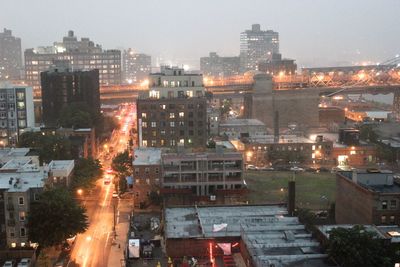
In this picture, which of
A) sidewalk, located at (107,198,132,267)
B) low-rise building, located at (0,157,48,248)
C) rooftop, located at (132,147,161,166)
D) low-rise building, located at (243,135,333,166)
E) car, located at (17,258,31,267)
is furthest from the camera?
low-rise building, located at (243,135,333,166)

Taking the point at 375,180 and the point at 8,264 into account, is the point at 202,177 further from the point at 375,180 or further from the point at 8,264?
the point at 8,264

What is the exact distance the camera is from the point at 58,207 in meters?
34.2

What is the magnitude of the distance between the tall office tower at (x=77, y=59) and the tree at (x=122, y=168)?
296ft

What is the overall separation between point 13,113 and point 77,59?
270ft

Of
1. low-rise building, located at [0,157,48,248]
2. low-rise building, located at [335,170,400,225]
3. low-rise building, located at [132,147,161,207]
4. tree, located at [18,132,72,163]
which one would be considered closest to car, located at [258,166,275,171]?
low-rise building, located at [132,147,161,207]

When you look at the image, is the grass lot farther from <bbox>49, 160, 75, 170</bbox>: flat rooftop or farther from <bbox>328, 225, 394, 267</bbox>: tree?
<bbox>328, 225, 394, 267</bbox>: tree

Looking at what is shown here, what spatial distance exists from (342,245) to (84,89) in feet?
216

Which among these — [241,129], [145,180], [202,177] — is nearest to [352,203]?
[202,177]

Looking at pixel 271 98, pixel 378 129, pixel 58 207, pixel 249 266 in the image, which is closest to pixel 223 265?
pixel 249 266

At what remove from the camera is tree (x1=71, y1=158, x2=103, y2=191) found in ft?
154

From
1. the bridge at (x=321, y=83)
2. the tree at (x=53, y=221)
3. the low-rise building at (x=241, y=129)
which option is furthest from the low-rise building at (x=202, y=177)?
the bridge at (x=321, y=83)

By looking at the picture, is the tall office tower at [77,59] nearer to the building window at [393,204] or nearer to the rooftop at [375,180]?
the rooftop at [375,180]

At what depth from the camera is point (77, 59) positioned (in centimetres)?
14950

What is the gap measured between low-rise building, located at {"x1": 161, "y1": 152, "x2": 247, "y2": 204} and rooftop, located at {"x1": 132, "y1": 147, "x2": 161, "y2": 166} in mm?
2175
